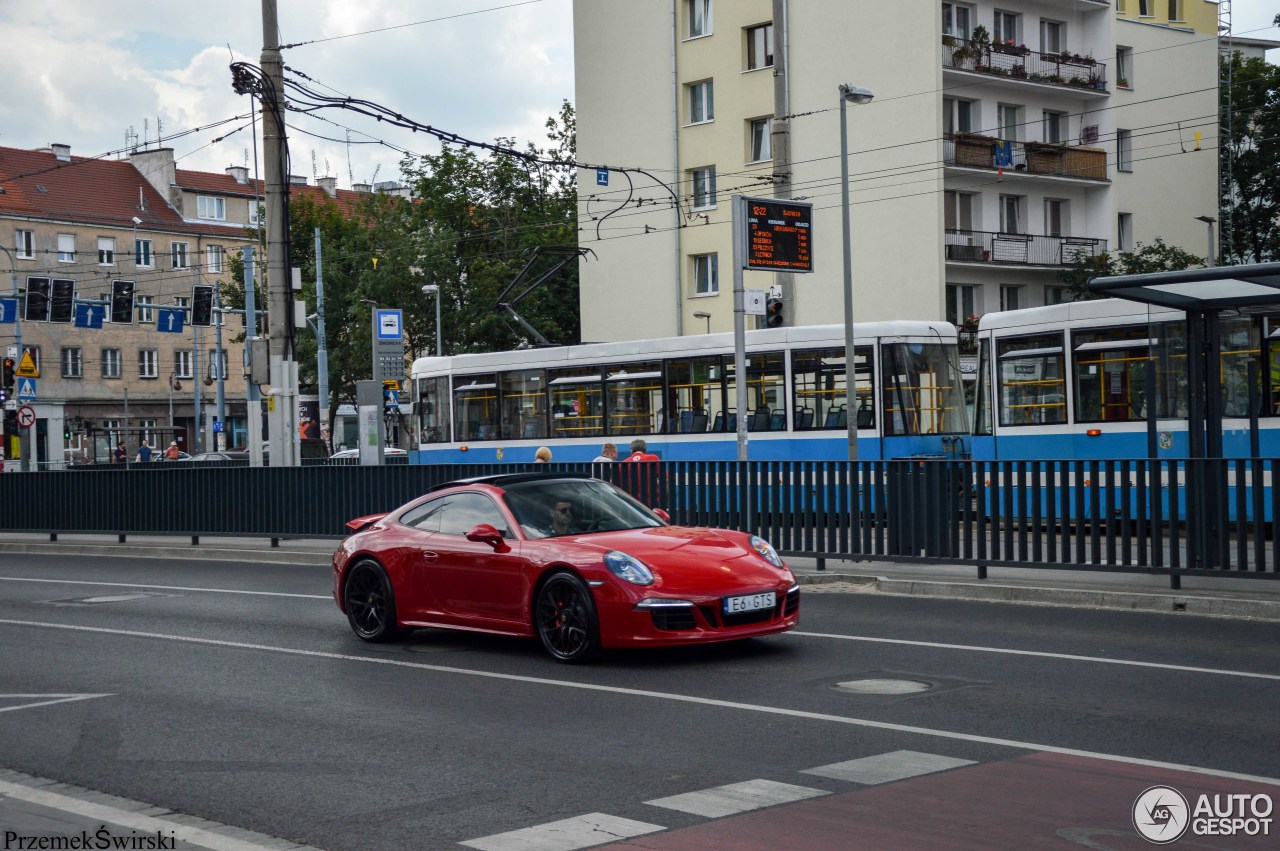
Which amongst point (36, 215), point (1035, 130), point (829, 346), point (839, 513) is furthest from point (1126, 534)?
point (36, 215)

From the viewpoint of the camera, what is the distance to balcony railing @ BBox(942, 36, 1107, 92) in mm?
44656

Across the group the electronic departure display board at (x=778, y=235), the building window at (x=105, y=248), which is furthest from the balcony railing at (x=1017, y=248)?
the building window at (x=105, y=248)

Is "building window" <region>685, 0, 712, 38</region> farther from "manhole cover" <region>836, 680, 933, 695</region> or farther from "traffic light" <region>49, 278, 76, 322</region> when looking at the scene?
"manhole cover" <region>836, 680, 933, 695</region>

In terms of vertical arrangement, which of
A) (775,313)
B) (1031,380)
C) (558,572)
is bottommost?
(558,572)

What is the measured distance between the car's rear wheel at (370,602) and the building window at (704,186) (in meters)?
37.7

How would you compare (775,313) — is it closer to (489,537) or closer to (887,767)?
(489,537)

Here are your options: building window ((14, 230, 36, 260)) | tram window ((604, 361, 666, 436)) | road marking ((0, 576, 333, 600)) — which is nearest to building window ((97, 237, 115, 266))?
building window ((14, 230, 36, 260))

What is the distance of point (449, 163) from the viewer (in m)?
70.5

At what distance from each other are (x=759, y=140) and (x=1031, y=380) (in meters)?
26.6

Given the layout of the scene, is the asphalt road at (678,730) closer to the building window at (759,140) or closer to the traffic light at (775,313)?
the traffic light at (775,313)

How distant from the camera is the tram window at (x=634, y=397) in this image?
2750cm

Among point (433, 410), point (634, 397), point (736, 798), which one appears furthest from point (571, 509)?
point (433, 410)

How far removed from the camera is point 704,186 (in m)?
49.5

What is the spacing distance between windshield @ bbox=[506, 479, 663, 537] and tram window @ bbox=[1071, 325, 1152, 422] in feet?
38.0
